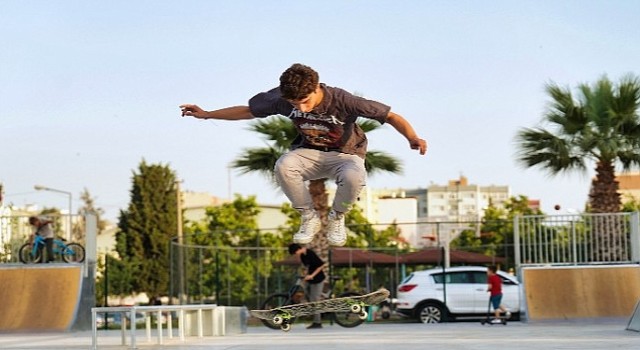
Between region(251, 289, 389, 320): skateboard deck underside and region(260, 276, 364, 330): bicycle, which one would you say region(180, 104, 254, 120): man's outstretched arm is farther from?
region(260, 276, 364, 330): bicycle

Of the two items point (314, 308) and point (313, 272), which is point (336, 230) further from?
point (313, 272)

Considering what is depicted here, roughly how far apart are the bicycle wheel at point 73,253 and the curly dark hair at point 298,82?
16.1 meters

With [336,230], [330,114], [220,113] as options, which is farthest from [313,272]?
[330,114]

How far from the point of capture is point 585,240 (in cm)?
2284

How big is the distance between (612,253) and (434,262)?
7.64 meters

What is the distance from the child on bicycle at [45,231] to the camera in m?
22.5

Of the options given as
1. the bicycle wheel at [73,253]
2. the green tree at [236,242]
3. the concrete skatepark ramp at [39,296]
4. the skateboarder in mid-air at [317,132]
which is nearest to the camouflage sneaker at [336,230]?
the skateboarder in mid-air at [317,132]

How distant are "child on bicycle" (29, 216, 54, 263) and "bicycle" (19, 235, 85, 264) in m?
0.10

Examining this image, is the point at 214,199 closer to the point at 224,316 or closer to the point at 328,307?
the point at 224,316

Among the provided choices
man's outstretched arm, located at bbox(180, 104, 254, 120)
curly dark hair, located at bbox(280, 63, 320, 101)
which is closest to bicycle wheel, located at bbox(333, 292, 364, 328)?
man's outstretched arm, located at bbox(180, 104, 254, 120)

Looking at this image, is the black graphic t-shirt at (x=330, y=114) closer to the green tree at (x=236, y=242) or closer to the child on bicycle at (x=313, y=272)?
the child on bicycle at (x=313, y=272)

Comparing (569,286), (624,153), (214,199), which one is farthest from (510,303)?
(214,199)

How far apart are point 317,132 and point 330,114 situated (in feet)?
0.85

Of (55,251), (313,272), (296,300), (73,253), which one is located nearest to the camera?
(313,272)
